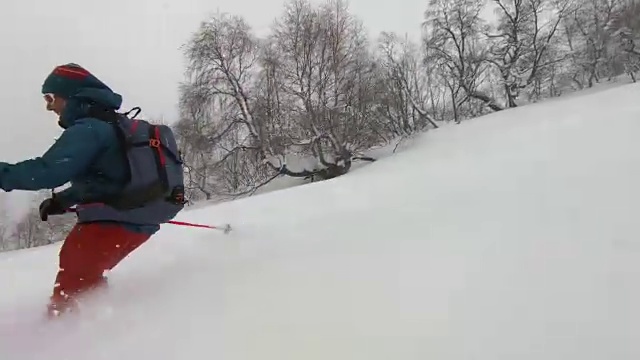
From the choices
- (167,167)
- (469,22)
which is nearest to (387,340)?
(167,167)

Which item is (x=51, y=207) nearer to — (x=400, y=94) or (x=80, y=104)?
(x=80, y=104)

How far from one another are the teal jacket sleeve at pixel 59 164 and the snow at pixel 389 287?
0.71m

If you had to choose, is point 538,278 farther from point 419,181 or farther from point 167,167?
point 419,181

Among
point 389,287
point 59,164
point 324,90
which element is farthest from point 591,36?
point 59,164

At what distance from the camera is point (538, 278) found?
85.5 inches

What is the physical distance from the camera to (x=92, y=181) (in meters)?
2.41

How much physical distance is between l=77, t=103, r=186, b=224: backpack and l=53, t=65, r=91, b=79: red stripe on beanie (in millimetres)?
201

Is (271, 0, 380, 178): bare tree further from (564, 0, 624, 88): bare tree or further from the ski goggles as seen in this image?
the ski goggles

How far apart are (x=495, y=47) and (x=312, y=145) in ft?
49.7

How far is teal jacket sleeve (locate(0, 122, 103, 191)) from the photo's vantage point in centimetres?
207

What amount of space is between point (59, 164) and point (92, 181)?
27cm

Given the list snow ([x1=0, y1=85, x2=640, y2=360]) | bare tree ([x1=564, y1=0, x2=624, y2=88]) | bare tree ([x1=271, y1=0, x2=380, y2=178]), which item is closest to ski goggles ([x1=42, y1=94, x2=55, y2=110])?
snow ([x1=0, y1=85, x2=640, y2=360])

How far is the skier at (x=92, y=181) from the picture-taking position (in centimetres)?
237

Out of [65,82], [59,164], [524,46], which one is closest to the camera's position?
[59,164]
